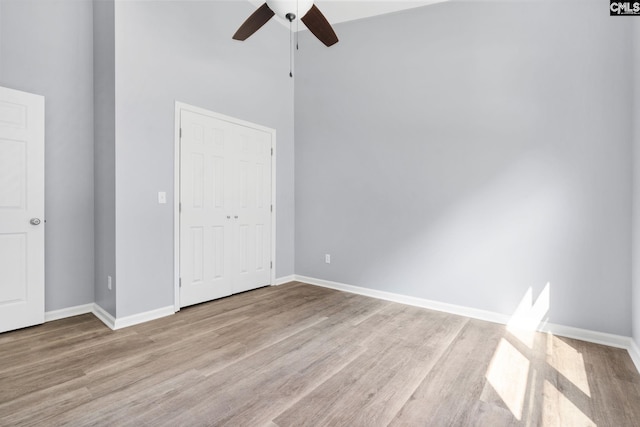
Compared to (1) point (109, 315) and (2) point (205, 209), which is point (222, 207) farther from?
(1) point (109, 315)

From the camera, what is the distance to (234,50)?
3.81 meters

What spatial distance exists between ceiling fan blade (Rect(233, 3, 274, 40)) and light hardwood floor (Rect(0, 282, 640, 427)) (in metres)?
2.54

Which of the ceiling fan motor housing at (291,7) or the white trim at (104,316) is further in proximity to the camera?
the white trim at (104,316)

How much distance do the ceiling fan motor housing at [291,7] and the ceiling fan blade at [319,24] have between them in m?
0.08

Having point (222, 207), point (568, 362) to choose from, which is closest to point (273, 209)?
point (222, 207)

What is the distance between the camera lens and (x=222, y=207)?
373 centimetres

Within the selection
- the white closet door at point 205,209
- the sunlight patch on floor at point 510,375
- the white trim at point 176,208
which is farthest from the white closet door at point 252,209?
the sunlight patch on floor at point 510,375

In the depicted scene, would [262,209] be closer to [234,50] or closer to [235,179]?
[235,179]

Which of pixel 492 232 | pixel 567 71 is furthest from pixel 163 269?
pixel 567 71

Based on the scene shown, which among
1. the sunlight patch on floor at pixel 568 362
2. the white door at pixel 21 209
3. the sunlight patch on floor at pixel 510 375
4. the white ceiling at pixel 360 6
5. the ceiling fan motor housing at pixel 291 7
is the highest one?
the white ceiling at pixel 360 6

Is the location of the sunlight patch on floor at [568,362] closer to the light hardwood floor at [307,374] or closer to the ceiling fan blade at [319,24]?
the light hardwood floor at [307,374]

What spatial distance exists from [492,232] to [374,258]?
4.35 ft

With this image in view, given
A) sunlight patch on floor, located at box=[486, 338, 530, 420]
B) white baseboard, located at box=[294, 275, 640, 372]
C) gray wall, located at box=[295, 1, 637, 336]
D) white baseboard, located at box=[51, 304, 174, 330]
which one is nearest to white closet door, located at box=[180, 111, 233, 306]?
white baseboard, located at box=[51, 304, 174, 330]

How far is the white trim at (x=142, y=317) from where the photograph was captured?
2.88 m
